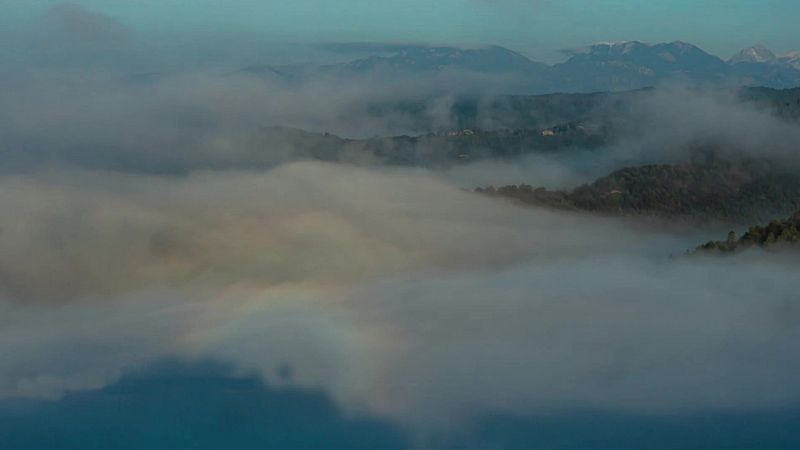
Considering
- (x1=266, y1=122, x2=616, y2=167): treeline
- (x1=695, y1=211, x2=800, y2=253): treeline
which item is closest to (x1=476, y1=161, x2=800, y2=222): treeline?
(x1=695, y1=211, x2=800, y2=253): treeline

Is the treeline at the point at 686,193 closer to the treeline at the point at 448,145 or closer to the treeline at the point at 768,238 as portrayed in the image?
the treeline at the point at 768,238

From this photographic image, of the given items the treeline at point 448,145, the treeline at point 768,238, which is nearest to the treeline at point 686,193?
the treeline at point 768,238

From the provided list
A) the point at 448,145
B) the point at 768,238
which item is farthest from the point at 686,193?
the point at 448,145

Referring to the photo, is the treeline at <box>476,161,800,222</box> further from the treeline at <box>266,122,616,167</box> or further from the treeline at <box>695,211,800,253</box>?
the treeline at <box>266,122,616,167</box>

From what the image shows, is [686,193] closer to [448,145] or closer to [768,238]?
[768,238]

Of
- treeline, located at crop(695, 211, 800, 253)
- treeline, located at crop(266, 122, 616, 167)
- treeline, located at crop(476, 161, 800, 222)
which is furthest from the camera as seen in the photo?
treeline, located at crop(266, 122, 616, 167)

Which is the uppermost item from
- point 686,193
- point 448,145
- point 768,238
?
point 768,238

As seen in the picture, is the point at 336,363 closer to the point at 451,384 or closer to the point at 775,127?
the point at 451,384

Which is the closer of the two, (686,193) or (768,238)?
(768,238)
